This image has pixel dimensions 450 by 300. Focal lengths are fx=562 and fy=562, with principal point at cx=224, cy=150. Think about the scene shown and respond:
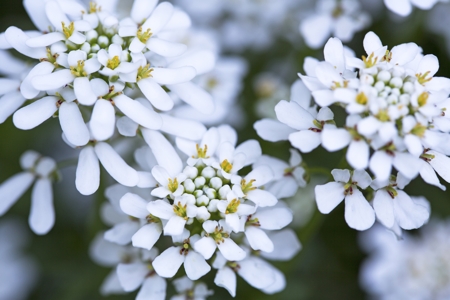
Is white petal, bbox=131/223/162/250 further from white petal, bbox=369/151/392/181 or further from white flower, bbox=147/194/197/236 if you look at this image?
white petal, bbox=369/151/392/181

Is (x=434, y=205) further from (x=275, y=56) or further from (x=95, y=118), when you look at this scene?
(x=95, y=118)

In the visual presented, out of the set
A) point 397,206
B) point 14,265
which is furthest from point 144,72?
point 14,265

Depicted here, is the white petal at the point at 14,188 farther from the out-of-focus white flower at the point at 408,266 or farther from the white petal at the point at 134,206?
the out-of-focus white flower at the point at 408,266

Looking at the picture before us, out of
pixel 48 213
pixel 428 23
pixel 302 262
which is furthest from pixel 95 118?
pixel 428 23

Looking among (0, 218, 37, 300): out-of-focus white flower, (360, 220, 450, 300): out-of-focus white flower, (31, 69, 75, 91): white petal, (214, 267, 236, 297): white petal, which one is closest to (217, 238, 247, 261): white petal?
(214, 267, 236, 297): white petal

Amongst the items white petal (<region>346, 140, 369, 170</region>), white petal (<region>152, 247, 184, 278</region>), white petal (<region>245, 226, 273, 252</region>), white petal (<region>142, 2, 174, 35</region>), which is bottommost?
white petal (<region>152, 247, 184, 278</region>)

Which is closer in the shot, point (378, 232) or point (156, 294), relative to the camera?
point (156, 294)

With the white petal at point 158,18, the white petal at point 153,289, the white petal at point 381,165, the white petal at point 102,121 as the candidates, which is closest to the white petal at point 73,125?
the white petal at point 102,121
